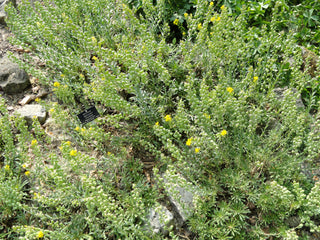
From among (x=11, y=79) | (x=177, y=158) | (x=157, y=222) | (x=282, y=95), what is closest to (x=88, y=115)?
(x=177, y=158)

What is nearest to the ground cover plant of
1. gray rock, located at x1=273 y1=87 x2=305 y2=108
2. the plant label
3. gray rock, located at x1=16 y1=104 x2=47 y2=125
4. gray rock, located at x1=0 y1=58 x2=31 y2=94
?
gray rock, located at x1=273 y1=87 x2=305 y2=108

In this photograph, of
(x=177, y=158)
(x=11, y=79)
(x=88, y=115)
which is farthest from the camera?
(x=11, y=79)

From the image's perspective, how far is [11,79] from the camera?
338 cm

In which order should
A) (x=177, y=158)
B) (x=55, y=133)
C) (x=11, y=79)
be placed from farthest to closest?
(x=11, y=79)
(x=55, y=133)
(x=177, y=158)

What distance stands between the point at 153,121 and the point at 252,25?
1.78 meters

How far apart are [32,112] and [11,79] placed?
603 millimetres

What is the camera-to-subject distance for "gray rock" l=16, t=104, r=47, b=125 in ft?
10.2

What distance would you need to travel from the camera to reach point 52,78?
11.1ft

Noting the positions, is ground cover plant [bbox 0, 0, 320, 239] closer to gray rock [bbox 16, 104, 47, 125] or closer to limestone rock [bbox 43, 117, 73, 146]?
limestone rock [bbox 43, 117, 73, 146]

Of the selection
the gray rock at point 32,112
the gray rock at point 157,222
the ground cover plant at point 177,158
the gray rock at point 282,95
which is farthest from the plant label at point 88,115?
the gray rock at point 282,95

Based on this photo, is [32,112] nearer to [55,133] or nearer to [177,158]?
[55,133]

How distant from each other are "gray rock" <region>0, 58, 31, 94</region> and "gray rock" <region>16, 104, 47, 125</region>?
0.36 m

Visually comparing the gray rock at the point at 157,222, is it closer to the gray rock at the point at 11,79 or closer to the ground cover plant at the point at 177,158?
the ground cover plant at the point at 177,158

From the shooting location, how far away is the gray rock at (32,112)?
3098 mm
